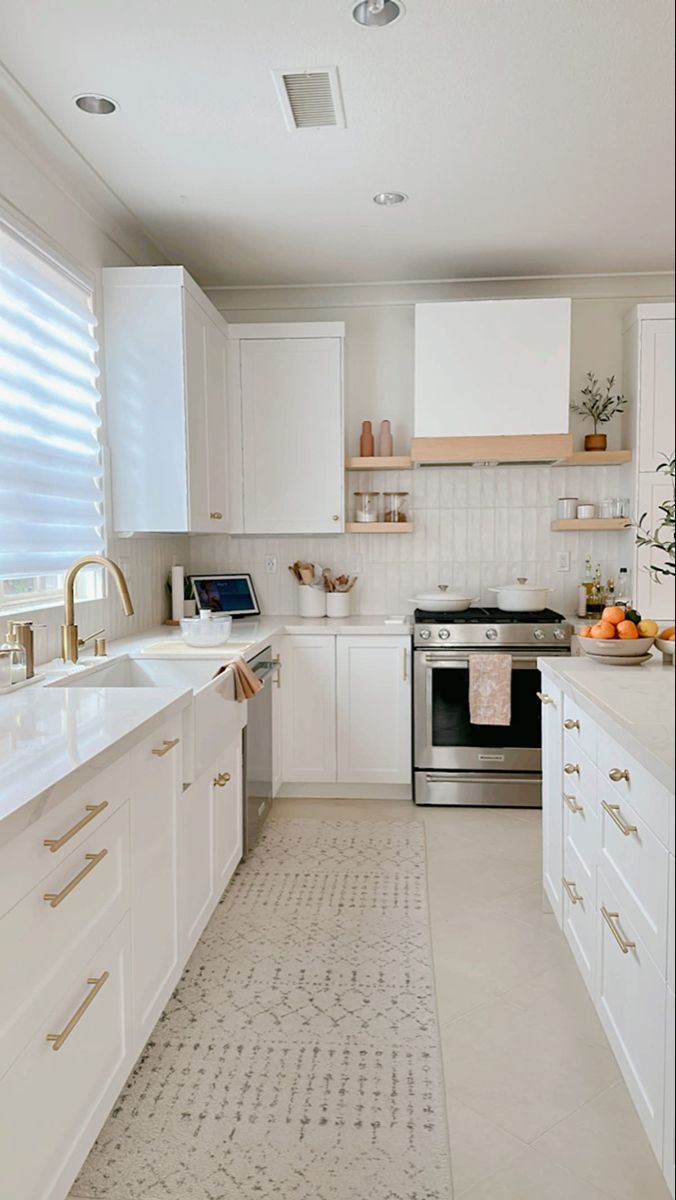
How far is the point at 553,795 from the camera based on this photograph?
2459 mm

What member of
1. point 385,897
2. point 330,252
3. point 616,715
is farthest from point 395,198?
point 385,897

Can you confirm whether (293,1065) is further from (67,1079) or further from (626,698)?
(626,698)

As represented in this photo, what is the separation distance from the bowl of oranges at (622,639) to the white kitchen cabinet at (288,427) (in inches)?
76.8

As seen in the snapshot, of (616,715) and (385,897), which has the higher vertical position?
(616,715)

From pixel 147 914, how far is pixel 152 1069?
40 centimetres

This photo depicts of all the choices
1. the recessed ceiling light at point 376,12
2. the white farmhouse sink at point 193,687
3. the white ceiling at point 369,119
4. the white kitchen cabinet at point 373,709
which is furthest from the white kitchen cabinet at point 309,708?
the recessed ceiling light at point 376,12

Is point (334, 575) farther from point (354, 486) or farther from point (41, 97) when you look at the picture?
point (41, 97)

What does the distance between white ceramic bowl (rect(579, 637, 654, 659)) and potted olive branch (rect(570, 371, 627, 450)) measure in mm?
1991

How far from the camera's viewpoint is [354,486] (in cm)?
441

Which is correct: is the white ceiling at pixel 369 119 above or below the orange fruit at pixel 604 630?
above

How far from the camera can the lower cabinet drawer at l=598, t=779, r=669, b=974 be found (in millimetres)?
1396

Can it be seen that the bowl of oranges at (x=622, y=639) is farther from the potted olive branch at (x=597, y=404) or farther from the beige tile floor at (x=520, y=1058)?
the potted olive branch at (x=597, y=404)

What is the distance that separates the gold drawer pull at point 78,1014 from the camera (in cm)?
135

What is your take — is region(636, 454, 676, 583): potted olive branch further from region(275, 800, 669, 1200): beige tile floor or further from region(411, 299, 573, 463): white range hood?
region(275, 800, 669, 1200): beige tile floor
